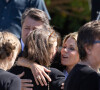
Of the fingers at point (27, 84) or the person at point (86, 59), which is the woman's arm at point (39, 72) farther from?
the person at point (86, 59)

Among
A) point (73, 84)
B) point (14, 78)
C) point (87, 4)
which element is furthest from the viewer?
point (87, 4)

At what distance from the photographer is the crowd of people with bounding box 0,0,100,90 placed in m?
2.18

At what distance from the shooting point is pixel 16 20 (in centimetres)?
438

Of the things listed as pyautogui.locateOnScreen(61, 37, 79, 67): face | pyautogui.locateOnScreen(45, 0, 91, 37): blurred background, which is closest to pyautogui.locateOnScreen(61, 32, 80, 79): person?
pyautogui.locateOnScreen(61, 37, 79, 67): face

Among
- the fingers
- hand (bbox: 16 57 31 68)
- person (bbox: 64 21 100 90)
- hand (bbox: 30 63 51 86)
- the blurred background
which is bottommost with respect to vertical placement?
the blurred background

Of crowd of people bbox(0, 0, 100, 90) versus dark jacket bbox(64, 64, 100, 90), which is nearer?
dark jacket bbox(64, 64, 100, 90)

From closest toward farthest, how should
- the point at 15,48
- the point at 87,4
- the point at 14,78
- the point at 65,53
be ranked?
1. the point at 14,78
2. the point at 15,48
3. the point at 65,53
4. the point at 87,4

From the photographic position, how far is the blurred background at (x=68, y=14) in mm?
7883

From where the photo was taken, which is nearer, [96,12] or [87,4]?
[96,12]

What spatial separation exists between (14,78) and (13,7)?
87.4 inches

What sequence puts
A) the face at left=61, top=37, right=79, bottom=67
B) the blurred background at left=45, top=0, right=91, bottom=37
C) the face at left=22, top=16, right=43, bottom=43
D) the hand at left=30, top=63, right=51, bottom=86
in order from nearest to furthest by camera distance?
the hand at left=30, top=63, right=51, bottom=86 → the face at left=61, top=37, right=79, bottom=67 → the face at left=22, top=16, right=43, bottom=43 → the blurred background at left=45, top=0, right=91, bottom=37

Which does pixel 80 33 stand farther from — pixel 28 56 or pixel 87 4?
pixel 87 4

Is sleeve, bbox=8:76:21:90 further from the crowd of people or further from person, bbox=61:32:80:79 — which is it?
person, bbox=61:32:80:79

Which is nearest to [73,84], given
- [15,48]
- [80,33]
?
[80,33]
